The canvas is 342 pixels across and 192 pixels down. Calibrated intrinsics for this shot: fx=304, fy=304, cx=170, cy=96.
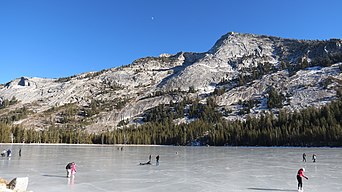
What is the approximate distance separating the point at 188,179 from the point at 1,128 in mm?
146133

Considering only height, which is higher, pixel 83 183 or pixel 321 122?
pixel 321 122

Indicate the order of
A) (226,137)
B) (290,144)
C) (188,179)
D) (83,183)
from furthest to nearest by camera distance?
(226,137) < (290,144) < (188,179) < (83,183)

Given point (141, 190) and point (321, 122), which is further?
point (321, 122)

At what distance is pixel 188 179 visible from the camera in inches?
1203

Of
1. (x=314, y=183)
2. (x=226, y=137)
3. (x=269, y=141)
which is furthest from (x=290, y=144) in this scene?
(x=314, y=183)

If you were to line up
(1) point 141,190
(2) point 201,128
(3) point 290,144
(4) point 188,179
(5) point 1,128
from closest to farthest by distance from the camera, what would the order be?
(1) point 141,190 < (4) point 188,179 < (3) point 290,144 < (5) point 1,128 < (2) point 201,128

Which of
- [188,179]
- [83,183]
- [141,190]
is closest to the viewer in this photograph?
[141,190]

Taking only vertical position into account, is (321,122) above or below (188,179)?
above

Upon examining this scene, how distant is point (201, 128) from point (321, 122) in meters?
72.7

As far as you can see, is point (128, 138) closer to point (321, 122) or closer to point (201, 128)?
point (201, 128)

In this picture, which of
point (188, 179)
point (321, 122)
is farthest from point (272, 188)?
point (321, 122)

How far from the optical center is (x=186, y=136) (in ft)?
591

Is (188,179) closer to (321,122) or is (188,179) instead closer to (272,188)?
(272,188)

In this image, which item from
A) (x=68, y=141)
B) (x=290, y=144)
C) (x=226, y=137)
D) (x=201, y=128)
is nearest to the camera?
(x=290, y=144)
